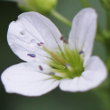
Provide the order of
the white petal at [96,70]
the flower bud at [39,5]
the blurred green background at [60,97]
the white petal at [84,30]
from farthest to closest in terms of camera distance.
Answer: the blurred green background at [60,97], the flower bud at [39,5], the white petal at [84,30], the white petal at [96,70]

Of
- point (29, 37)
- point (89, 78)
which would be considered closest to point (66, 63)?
point (29, 37)

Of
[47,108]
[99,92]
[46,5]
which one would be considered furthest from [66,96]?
[46,5]

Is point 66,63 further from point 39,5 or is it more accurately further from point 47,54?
point 39,5

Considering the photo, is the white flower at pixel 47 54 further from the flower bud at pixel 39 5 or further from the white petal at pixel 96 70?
the flower bud at pixel 39 5

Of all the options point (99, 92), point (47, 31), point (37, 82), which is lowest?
point (99, 92)

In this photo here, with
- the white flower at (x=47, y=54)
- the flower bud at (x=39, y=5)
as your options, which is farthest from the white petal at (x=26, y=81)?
the flower bud at (x=39, y=5)

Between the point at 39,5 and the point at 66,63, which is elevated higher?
the point at 39,5

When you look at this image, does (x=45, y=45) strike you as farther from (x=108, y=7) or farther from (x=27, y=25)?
(x=108, y=7)
